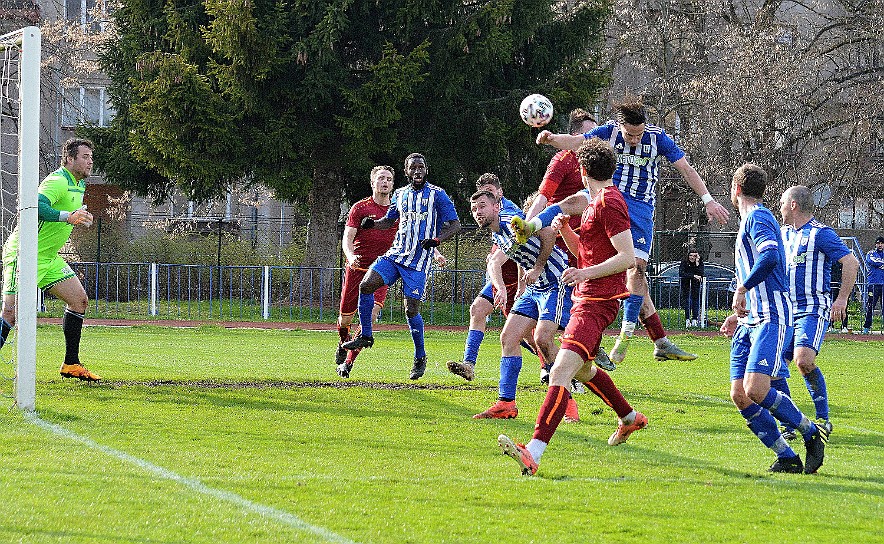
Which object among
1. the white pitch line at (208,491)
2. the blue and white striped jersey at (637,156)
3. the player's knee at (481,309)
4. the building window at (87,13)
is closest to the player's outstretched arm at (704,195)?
the blue and white striped jersey at (637,156)

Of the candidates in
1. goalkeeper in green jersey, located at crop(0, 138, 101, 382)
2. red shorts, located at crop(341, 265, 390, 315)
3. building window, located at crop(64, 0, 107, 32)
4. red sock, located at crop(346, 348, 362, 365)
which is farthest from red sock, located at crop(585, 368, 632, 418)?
building window, located at crop(64, 0, 107, 32)

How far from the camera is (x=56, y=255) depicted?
11102 millimetres

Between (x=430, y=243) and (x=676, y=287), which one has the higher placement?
(x=430, y=243)

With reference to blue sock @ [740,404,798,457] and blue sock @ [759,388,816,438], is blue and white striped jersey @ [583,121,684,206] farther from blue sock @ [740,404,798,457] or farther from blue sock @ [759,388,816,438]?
blue sock @ [740,404,798,457]

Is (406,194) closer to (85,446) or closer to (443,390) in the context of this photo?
(443,390)

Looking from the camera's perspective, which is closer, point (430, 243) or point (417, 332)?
point (430, 243)

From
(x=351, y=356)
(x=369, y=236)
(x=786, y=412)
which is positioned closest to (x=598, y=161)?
(x=786, y=412)

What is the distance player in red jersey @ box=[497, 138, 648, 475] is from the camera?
22.4 feet

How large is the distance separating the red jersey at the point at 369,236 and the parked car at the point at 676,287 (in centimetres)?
1319

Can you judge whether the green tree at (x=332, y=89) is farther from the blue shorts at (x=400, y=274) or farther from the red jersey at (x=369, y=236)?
the blue shorts at (x=400, y=274)

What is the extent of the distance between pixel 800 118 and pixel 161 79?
1674cm

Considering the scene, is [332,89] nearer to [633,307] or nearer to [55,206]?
[55,206]

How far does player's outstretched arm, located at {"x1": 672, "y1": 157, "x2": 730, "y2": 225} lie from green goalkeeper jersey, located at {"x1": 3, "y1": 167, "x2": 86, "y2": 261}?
17.3 ft

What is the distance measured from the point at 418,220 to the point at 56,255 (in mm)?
3495
